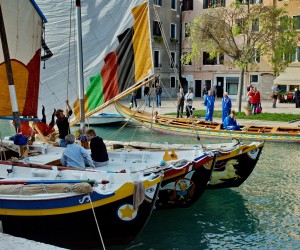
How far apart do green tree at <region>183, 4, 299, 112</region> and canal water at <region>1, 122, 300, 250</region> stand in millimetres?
17551

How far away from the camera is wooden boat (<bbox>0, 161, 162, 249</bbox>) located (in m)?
10.4

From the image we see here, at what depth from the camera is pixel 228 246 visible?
11.9m

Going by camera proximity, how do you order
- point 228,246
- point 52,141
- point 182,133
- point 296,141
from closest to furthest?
point 228,246 → point 52,141 → point 296,141 → point 182,133

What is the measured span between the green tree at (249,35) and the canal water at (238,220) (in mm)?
17551

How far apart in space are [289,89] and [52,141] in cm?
3687

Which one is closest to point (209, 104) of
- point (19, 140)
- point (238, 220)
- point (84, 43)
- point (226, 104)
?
point (226, 104)

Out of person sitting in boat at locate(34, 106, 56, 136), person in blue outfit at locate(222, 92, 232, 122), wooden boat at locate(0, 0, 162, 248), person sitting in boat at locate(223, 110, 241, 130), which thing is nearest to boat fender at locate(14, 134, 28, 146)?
wooden boat at locate(0, 0, 162, 248)

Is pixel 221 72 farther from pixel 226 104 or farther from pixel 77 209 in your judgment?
pixel 77 209

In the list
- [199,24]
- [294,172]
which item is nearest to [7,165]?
[294,172]

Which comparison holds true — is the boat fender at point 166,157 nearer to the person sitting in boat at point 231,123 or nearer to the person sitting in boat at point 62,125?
the person sitting in boat at point 62,125

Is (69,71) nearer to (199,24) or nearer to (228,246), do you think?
(228,246)

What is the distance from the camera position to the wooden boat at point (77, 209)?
1035 cm

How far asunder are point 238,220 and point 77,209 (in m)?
5.09

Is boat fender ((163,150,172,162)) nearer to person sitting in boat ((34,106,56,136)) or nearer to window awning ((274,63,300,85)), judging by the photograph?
person sitting in boat ((34,106,56,136))
